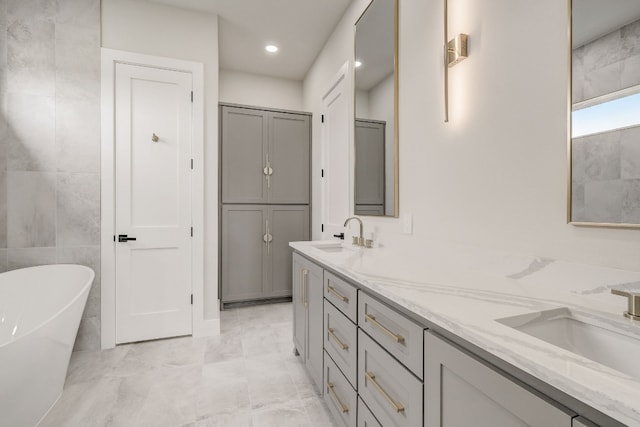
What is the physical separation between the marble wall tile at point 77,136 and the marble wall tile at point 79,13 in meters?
0.63

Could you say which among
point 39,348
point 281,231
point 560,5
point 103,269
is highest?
point 560,5

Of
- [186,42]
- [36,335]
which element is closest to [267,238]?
[186,42]

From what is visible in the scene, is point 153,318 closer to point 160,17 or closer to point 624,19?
point 160,17

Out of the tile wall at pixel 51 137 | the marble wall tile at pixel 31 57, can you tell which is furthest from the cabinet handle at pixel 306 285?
the marble wall tile at pixel 31 57

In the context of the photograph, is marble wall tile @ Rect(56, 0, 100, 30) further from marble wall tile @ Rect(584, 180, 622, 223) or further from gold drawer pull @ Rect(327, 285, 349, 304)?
marble wall tile @ Rect(584, 180, 622, 223)

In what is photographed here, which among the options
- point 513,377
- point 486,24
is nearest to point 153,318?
point 513,377

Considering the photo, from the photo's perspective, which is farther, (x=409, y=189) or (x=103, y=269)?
(x=103, y=269)

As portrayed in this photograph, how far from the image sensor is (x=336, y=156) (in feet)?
9.78

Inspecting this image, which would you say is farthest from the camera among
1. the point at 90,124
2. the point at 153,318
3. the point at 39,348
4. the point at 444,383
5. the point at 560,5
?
the point at 153,318

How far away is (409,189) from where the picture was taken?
186 centimetres

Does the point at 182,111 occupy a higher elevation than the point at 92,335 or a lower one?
higher

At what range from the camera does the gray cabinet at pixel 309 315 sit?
1779 mm

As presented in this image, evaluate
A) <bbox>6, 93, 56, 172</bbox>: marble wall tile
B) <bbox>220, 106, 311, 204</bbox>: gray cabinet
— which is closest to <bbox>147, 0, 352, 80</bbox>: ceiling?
<bbox>220, 106, 311, 204</bbox>: gray cabinet

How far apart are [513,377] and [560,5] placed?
1192 mm
